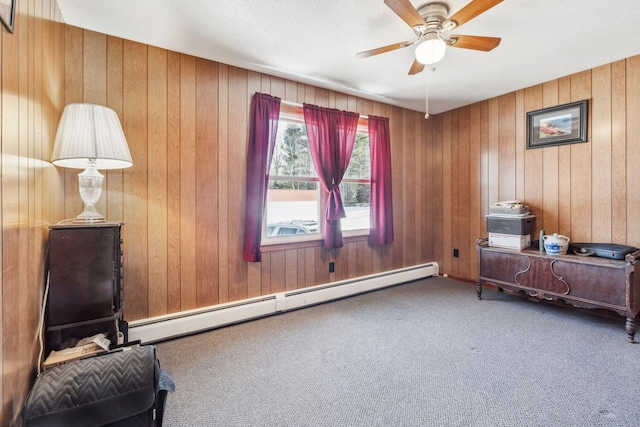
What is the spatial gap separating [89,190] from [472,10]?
253cm

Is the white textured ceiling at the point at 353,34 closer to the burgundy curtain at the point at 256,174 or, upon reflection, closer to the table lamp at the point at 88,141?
the burgundy curtain at the point at 256,174

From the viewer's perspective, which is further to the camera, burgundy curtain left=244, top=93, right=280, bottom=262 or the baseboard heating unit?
burgundy curtain left=244, top=93, right=280, bottom=262

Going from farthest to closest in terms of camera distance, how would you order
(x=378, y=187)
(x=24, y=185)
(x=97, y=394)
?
(x=378, y=187)
(x=24, y=185)
(x=97, y=394)

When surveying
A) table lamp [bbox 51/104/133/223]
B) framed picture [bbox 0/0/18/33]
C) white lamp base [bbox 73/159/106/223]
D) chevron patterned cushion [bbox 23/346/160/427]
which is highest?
framed picture [bbox 0/0/18/33]

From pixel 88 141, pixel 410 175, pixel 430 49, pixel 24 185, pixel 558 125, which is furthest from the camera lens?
pixel 410 175

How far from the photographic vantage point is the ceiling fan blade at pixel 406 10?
5.26 ft

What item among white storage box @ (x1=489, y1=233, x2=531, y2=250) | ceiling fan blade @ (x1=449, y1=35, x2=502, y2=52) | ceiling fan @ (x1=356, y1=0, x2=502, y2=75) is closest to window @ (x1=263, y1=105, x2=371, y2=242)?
ceiling fan @ (x1=356, y1=0, x2=502, y2=75)

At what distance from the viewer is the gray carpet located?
5.09 feet

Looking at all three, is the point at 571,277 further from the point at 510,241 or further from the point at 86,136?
the point at 86,136

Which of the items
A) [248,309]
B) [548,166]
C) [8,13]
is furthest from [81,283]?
[548,166]

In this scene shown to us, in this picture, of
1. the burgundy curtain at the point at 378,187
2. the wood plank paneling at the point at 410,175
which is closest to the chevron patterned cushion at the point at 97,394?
the wood plank paneling at the point at 410,175

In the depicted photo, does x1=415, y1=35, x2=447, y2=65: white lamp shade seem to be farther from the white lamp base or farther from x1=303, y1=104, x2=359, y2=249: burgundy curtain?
the white lamp base

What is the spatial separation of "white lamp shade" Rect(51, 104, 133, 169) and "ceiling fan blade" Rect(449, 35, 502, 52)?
2272 mm

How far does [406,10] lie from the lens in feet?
5.54
